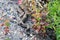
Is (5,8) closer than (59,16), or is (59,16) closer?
(59,16)

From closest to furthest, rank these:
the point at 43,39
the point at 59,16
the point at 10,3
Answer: the point at 59,16, the point at 43,39, the point at 10,3

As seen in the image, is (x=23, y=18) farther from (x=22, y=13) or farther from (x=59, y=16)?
(x=59, y=16)

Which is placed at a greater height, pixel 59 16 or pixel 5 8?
pixel 5 8

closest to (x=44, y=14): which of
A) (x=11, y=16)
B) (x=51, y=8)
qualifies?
(x=51, y=8)

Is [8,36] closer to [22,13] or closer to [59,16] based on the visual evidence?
[22,13]

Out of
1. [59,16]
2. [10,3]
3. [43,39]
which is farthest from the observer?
[10,3]

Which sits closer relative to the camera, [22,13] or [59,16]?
[59,16]

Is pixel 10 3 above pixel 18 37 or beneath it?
above

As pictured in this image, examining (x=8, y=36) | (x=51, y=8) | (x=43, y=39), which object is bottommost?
(x=43, y=39)

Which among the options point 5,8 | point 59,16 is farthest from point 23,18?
point 59,16
